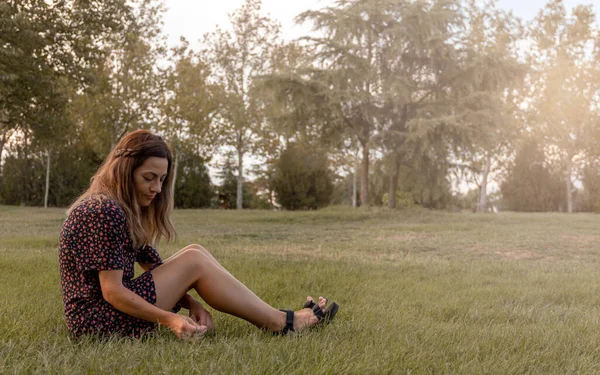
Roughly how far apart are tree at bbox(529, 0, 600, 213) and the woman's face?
33.0m

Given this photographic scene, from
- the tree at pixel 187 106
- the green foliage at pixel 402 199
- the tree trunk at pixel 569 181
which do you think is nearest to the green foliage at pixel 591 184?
the tree trunk at pixel 569 181

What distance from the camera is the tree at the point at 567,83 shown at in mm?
32688

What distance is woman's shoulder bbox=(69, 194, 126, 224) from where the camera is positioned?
10.3 feet

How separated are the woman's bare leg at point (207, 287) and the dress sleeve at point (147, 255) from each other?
174 millimetres

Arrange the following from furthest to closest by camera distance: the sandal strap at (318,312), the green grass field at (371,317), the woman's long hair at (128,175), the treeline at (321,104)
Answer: the treeline at (321,104), the sandal strap at (318,312), the woman's long hair at (128,175), the green grass field at (371,317)

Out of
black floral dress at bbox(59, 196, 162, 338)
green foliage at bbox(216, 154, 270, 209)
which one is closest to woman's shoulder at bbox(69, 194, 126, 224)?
black floral dress at bbox(59, 196, 162, 338)

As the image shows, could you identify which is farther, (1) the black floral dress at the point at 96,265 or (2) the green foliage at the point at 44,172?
(2) the green foliage at the point at 44,172

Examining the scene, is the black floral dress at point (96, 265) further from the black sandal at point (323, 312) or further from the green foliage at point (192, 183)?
the green foliage at point (192, 183)

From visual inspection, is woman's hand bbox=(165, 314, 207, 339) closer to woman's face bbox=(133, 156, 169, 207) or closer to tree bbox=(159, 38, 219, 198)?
woman's face bbox=(133, 156, 169, 207)

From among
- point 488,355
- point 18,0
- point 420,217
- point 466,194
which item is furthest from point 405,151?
point 466,194

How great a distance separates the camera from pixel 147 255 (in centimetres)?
372

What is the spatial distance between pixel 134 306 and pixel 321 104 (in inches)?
769

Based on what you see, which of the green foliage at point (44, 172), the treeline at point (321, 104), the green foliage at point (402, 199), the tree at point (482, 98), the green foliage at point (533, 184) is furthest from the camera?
the green foliage at point (533, 184)

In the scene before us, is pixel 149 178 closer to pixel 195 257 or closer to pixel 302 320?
pixel 195 257
